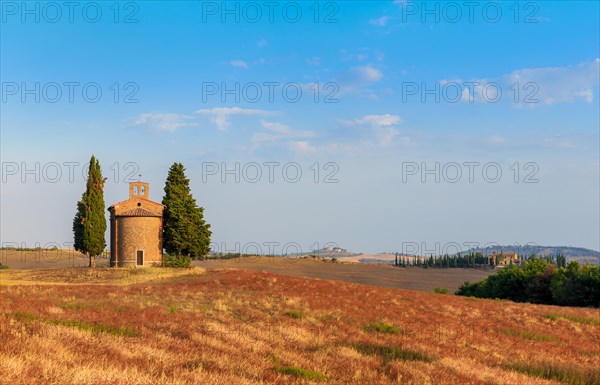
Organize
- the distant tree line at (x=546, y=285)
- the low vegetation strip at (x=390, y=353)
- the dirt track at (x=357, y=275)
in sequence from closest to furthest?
the low vegetation strip at (x=390, y=353) → the distant tree line at (x=546, y=285) → the dirt track at (x=357, y=275)

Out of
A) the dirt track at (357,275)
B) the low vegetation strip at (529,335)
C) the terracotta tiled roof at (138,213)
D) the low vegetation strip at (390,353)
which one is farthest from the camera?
the dirt track at (357,275)

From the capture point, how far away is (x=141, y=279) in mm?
41656

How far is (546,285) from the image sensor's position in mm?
58844

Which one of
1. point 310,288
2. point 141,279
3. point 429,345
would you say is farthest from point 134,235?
point 429,345

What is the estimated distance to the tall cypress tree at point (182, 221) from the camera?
202ft

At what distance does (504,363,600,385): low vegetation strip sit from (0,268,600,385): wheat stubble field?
0.17 feet

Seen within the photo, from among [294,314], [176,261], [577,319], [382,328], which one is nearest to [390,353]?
[382,328]

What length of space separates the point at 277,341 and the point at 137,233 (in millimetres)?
48357

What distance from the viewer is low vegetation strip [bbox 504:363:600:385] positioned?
14.0m

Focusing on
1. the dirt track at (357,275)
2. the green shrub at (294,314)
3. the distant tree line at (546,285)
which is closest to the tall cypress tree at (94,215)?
the dirt track at (357,275)

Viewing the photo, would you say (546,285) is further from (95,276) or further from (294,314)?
(95,276)

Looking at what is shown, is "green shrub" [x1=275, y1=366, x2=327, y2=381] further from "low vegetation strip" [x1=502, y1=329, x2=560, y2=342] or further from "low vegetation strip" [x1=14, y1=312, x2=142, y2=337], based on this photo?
"low vegetation strip" [x1=502, y1=329, x2=560, y2=342]

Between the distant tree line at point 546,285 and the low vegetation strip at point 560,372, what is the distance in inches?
1734

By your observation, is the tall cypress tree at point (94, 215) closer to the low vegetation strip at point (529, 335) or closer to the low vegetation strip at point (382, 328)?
the low vegetation strip at point (382, 328)
